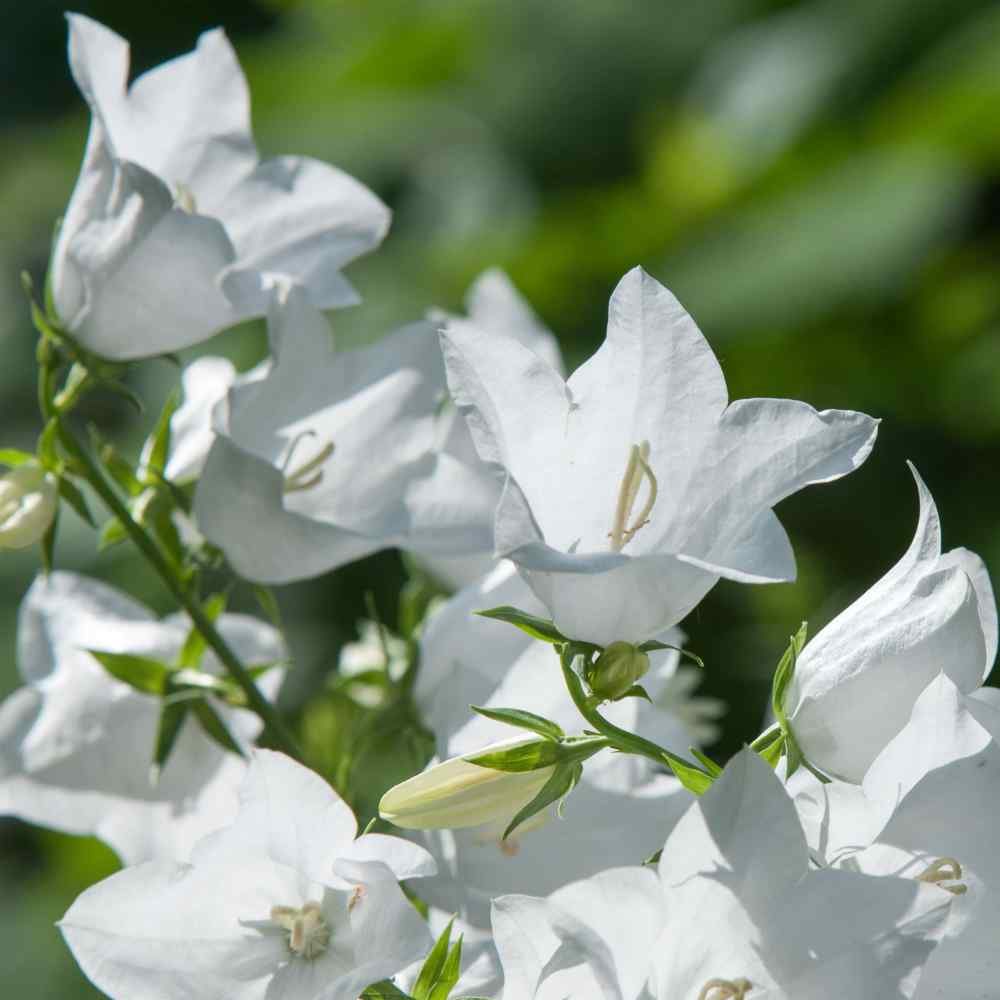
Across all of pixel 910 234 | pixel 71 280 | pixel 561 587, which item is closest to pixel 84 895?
pixel 561 587

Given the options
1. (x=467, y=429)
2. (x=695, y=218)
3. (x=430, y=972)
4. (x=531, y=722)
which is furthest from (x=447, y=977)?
(x=695, y=218)

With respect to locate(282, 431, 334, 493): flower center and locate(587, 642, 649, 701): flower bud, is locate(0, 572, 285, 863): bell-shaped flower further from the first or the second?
locate(587, 642, 649, 701): flower bud

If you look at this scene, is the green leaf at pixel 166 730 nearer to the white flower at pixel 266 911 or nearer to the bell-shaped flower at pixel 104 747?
the bell-shaped flower at pixel 104 747

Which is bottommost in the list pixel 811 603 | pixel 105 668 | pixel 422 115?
pixel 811 603

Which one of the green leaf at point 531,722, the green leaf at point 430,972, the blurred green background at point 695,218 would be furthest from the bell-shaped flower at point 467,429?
the blurred green background at point 695,218

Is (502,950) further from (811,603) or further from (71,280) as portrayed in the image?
(811,603)

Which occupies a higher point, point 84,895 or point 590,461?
point 590,461
